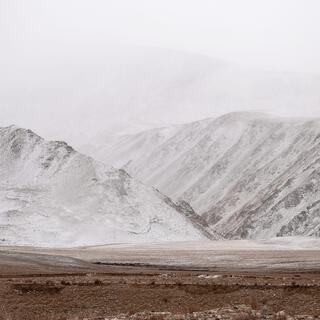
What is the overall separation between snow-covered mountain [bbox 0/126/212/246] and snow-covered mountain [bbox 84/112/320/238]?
51.0ft

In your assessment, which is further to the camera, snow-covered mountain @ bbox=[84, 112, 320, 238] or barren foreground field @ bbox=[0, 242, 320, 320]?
snow-covered mountain @ bbox=[84, 112, 320, 238]

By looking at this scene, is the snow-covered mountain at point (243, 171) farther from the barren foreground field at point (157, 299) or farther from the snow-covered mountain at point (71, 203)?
the barren foreground field at point (157, 299)

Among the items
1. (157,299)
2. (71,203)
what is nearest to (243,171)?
(71,203)

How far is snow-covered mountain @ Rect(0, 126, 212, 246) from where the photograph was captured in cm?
9644

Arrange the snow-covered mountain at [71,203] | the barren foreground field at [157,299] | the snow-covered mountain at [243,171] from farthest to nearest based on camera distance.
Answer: the snow-covered mountain at [243,171] → the snow-covered mountain at [71,203] → the barren foreground field at [157,299]

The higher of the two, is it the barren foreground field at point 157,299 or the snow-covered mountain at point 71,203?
the barren foreground field at point 157,299

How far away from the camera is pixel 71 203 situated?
104 metres

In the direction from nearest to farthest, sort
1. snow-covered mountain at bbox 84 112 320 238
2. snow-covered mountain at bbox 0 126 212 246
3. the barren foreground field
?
the barren foreground field → snow-covered mountain at bbox 0 126 212 246 → snow-covered mountain at bbox 84 112 320 238

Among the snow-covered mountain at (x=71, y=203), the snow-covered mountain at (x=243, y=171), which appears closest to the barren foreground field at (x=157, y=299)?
the snow-covered mountain at (x=71, y=203)

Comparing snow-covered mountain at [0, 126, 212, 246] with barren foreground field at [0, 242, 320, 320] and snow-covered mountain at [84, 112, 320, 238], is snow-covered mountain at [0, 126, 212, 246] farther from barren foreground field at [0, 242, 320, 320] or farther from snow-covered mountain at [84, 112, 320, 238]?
barren foreground field at [0, 242, 320, 320]

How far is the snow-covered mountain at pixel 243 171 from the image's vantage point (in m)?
122

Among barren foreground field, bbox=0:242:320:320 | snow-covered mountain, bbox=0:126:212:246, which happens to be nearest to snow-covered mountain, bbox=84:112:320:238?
snow-covered mountain, bbox=0:126:212:246

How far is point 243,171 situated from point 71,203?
187 feet

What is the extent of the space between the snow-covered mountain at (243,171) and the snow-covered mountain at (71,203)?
15538 mm
